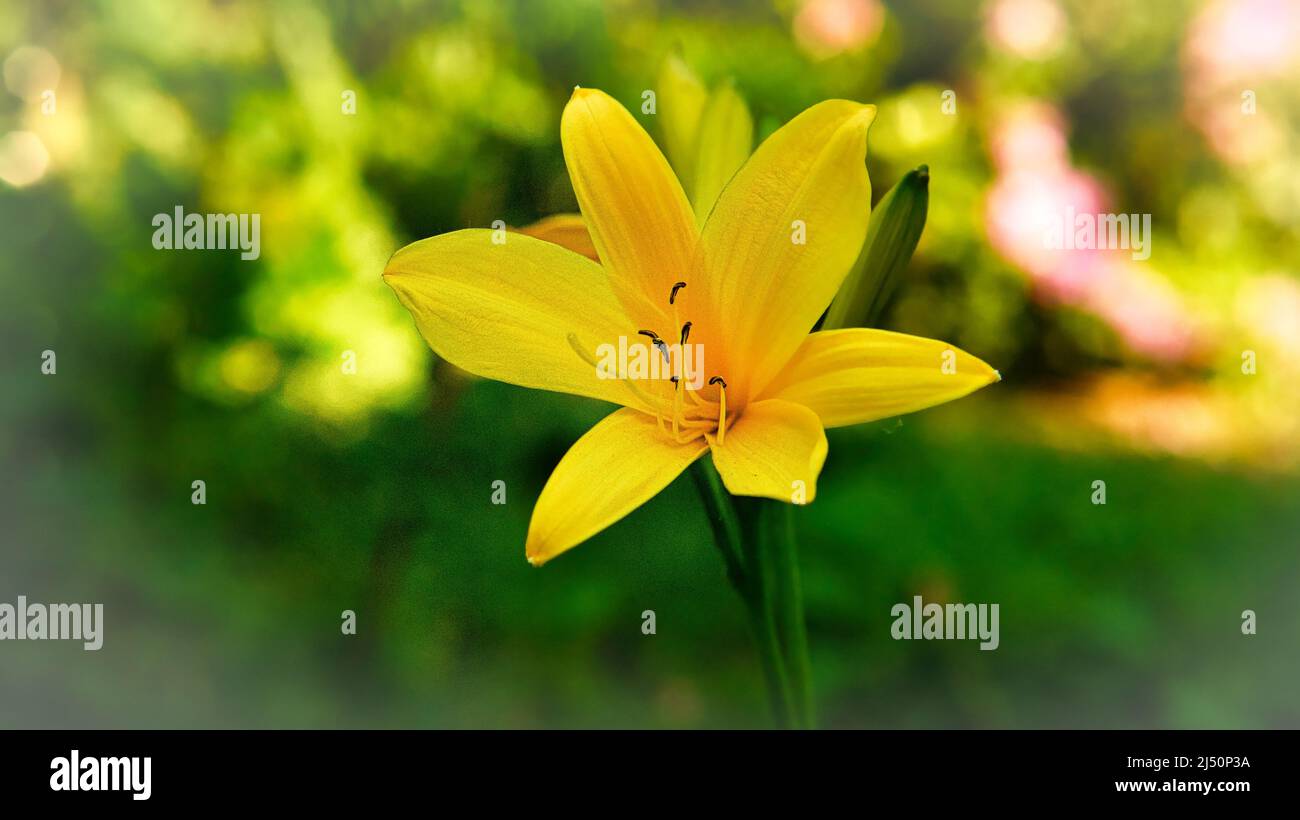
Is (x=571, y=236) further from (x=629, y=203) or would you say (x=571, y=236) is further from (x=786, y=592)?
(x=786, y=592)

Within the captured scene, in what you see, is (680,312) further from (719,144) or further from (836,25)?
(836,25)

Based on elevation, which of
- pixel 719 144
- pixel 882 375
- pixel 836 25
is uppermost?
pixel 836 25

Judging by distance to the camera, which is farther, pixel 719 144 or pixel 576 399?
pixel 576 399

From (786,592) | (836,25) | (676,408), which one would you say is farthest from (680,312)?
(836,25)

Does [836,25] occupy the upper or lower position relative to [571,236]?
upper

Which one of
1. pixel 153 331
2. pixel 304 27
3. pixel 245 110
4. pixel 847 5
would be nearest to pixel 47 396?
pixel 153 331

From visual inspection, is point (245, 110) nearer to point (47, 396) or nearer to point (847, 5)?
point (47, 396)

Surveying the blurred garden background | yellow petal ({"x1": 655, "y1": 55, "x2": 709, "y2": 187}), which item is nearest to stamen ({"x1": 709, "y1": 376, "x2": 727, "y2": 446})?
yellow petal ({"x1": 655, "y1": 55, "x2": 709, "y2": 187})

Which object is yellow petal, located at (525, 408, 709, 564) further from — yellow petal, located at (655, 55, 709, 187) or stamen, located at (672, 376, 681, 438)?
yellow petal, located at (655, 55, 709, 187)
